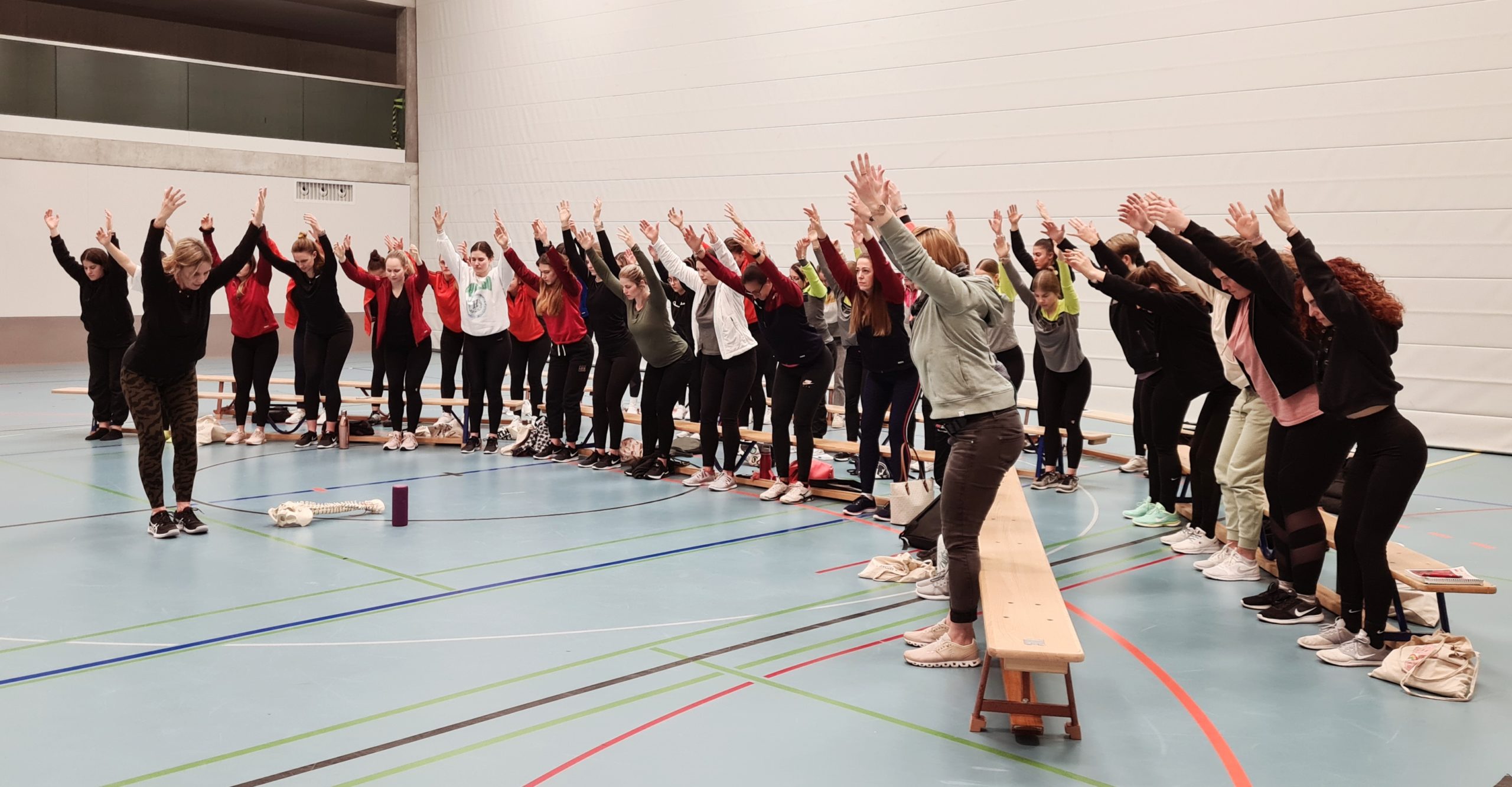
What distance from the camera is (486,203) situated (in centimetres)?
2016

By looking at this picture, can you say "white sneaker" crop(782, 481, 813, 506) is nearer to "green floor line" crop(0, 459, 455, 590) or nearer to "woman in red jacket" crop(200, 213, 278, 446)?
"green floor line" crop(0, 459, 455, 590)

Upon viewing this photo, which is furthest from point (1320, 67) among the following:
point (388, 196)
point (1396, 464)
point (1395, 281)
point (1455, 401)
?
point (388, 196)

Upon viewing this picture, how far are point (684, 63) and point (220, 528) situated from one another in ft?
38.2

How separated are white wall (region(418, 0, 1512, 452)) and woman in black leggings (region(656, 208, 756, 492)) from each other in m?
6.05

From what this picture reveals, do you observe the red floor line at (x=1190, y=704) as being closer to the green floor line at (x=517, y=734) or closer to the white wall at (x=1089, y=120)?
the green floor line at (x=517, y=734)

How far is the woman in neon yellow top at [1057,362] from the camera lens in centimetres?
819

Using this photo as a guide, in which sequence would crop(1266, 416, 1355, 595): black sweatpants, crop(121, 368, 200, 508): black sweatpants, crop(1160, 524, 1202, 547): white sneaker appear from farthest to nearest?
crop(1160, 524, 1202, 547): white sneaker, crop(121, 368, 200, 508): black sweatpants, crop(1266, 416, 1355, 595): black sweatpants

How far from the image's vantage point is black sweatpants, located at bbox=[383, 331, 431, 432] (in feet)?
34.1

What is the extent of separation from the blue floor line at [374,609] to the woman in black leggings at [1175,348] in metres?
2.37

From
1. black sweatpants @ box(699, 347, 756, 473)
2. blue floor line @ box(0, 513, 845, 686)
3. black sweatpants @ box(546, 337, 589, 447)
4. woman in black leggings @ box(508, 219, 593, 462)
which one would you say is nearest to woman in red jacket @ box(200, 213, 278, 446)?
woman in black leggings @ box(508, 219, 593, 462)

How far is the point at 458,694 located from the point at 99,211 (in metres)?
17.2

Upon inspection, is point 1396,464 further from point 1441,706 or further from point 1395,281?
point 1395,281

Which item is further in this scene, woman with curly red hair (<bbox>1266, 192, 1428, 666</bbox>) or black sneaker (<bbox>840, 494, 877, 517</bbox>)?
black sneaker (<bbox>840, 494, 877, 517</bbox>)

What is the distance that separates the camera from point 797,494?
8141 millimetres
